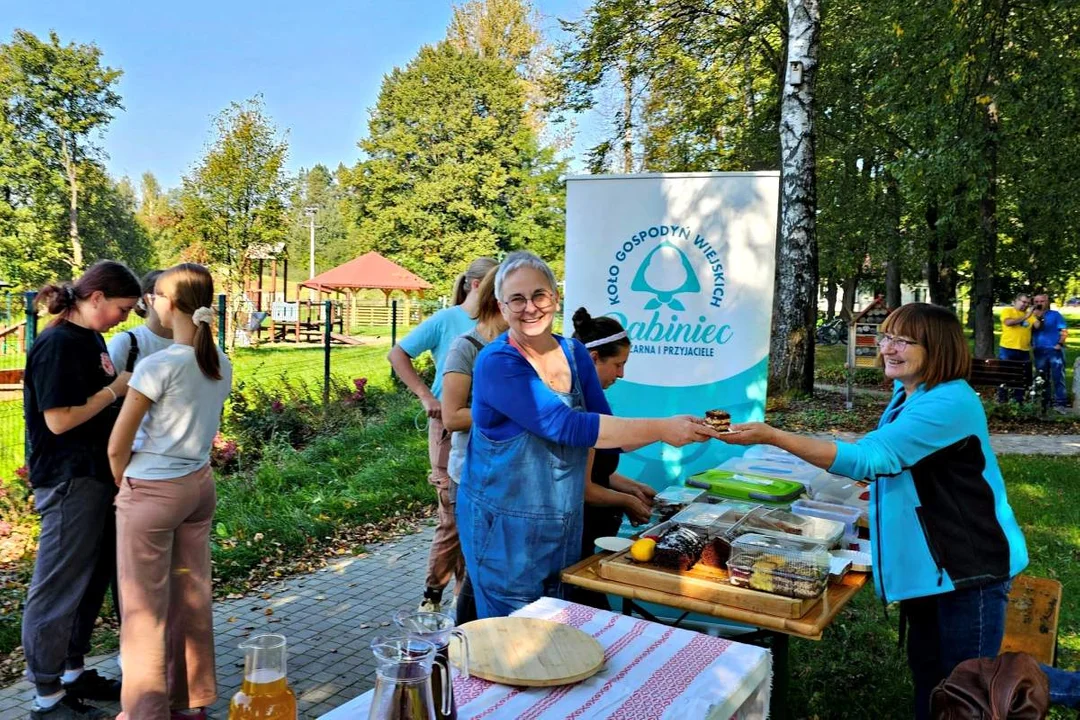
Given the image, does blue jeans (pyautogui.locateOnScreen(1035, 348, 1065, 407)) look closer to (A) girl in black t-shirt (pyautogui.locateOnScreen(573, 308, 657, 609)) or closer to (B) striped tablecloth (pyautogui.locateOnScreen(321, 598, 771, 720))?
(A) girl in black t-shirt (pyautogui.locateOnScreen(573, 308, 657, 609))

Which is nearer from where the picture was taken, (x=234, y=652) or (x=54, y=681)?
(x=54, y=681)

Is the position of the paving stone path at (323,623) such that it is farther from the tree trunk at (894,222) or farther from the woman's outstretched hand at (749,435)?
the tree trunk at (894,222)

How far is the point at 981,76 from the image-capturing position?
10023 millimetres

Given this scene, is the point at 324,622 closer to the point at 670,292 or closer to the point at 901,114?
the point at 670,292

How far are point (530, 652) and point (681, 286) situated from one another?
322cm

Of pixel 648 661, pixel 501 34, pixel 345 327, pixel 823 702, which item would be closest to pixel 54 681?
pixel 648 661

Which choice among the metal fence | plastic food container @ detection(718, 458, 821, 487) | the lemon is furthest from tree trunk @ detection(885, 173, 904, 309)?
the lemon

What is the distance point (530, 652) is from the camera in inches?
72.2

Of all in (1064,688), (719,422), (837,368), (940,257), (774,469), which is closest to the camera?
(1064,688)

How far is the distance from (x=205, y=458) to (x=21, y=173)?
2847 cm

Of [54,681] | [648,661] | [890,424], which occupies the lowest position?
[54,681]

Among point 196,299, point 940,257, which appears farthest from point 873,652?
point 940,257

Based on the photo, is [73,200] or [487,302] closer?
[487,302]

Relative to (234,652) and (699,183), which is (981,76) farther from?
(234,652)
